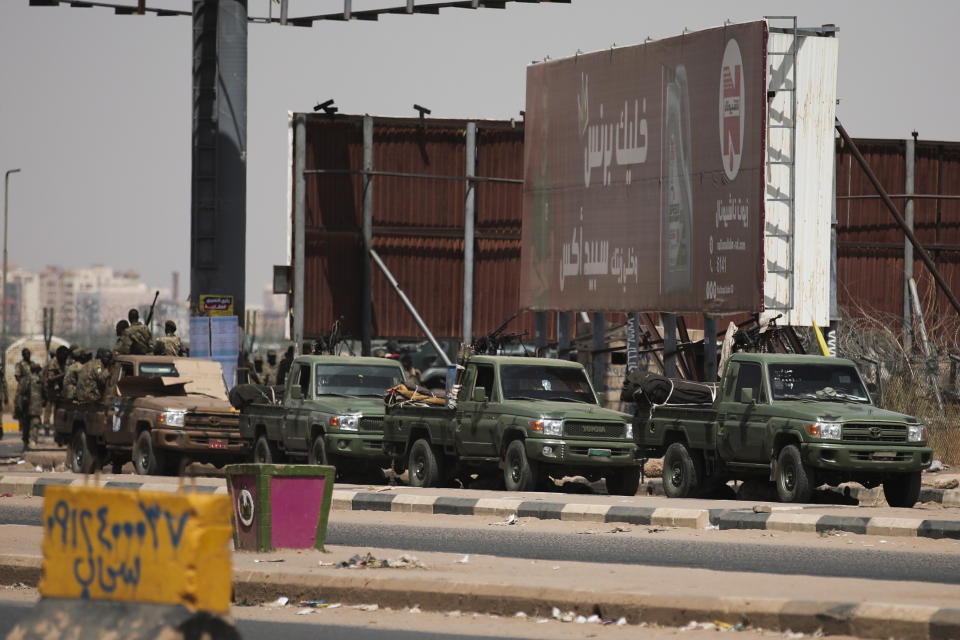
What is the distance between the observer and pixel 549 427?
67.6 feet

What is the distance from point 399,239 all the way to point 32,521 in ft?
88.1

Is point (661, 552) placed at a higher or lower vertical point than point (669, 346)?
lower

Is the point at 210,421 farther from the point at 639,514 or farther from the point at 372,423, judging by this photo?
the point at 639,514

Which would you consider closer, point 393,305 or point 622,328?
point 622,328

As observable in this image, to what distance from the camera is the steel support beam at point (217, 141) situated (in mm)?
34062

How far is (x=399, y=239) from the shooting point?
145 ft

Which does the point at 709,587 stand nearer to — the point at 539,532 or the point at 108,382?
the point at 539,532

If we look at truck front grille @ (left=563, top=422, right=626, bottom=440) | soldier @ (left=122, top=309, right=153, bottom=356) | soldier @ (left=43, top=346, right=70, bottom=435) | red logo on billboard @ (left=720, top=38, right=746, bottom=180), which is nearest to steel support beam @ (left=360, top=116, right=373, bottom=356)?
soldier @ (left=43, top=346, right=70, bottom=435)

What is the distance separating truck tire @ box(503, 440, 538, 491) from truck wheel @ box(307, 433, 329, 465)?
9.35 ft

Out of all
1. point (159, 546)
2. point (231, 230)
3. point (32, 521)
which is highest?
point (231, 230)

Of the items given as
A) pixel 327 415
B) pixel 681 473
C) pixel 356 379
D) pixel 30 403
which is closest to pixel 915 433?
pixel 681 473

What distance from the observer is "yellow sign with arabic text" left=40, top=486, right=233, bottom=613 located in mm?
7191

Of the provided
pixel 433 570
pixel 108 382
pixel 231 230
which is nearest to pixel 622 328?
pixel 231 230

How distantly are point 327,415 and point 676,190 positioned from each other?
9.66m
